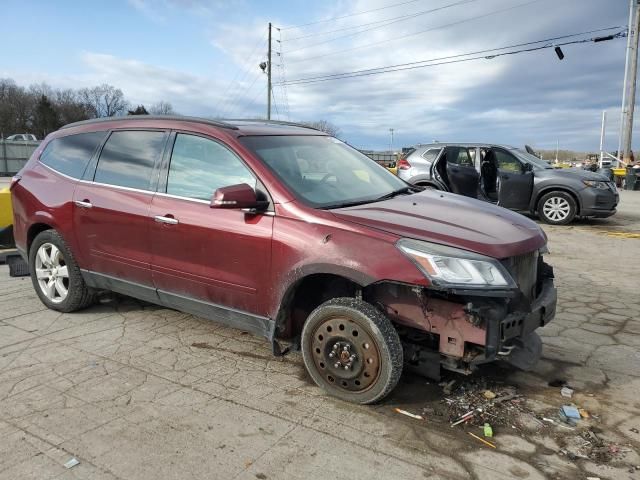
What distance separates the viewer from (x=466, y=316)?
114 inches

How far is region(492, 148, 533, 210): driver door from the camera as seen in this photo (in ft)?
35.8

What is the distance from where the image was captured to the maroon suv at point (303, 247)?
2.96 meters

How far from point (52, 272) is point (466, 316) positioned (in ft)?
13.2

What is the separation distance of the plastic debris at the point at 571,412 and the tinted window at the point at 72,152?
14.0 ft

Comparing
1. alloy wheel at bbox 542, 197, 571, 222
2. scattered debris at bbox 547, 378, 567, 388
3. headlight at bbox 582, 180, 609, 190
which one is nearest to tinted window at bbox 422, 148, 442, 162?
alloy wheel at bbox 542, 197, 571, 222

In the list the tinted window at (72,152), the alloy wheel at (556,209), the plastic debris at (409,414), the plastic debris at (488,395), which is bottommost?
the plastic debris at (409,414)

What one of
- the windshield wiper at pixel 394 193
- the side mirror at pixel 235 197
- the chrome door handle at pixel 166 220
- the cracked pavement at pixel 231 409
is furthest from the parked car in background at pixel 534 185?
the side mirror at pixel 235 197

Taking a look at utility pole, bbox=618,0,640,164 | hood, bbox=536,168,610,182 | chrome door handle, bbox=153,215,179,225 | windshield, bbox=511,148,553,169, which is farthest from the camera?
utility pole, bbox=618,0,640,164

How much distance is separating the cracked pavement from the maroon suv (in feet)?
1.11

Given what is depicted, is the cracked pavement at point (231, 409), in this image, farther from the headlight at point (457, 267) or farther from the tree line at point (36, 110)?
the tree line at point (36, 110)

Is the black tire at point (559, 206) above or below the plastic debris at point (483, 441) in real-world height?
above

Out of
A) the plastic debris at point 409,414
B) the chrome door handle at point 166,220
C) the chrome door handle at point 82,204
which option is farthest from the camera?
the chrome door handle at point 82,204

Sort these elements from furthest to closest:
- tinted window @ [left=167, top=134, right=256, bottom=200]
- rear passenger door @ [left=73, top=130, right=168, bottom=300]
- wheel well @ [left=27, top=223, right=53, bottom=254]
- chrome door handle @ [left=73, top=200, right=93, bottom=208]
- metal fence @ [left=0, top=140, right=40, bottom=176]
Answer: metal fence @ [left=0, top=140, right=40, bottom=176] < wheel well @ [left=27, top=223, right=53, bottom=254] < chrome door handle @ [left=73, top=200, right=93, bottom=208] < rear passenger door @ [left=73, top=130, right=168, bottom=300] < tinted window @ [left=167, top=134, right=256, bottom=200]

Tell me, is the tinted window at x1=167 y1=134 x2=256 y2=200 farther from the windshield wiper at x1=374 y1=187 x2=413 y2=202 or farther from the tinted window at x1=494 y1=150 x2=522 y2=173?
the tinted window at x1=494 y1=150 x2=522 y2=173
